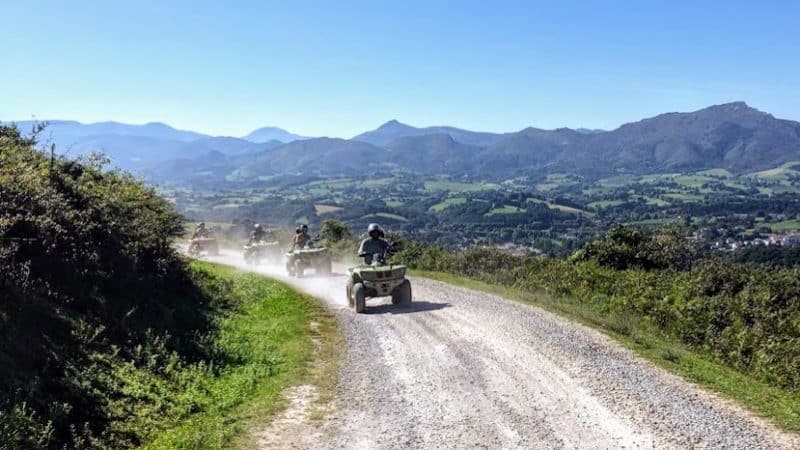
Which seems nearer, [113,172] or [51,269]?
[51,269]

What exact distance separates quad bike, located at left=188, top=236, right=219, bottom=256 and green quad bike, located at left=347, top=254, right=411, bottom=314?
2312cm

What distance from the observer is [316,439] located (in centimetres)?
849

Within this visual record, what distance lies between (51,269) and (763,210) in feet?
451

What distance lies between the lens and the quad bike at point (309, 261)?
91.5ft

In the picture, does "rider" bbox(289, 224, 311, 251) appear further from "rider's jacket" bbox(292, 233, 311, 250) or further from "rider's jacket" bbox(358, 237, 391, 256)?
"rider's jacket" bbox(358, 237, 391, 256)

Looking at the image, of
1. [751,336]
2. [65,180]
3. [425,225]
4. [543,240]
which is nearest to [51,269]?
[65,180]

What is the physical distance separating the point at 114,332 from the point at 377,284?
8.25 m

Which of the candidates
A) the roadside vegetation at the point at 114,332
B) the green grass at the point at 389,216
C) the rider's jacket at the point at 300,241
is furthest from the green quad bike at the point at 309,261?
the green grass at the point at 389,216

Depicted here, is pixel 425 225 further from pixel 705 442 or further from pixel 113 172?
pixel 705 442

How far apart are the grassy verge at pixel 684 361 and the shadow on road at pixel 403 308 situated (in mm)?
3152

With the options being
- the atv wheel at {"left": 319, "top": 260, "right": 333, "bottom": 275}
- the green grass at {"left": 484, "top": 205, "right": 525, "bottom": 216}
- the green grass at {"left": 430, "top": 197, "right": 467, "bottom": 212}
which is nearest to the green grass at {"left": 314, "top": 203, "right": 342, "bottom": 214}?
the green grass at {"left": 430, "top": 197, "right": 467, "bottom": 212}

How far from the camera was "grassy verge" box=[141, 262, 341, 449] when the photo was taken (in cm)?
871

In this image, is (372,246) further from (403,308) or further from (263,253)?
(263,253)

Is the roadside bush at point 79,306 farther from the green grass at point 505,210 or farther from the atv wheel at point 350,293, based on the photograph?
the green grass at point 505,210
